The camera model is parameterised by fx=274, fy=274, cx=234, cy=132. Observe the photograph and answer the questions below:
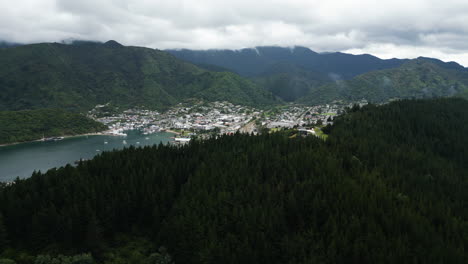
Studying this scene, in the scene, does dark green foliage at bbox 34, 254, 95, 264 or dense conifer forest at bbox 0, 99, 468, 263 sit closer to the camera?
dark green foliage at bbox 34, 254, 95, 264

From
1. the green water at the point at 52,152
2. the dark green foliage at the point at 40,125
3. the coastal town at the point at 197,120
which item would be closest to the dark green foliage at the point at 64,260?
the green water at the point at 52,152

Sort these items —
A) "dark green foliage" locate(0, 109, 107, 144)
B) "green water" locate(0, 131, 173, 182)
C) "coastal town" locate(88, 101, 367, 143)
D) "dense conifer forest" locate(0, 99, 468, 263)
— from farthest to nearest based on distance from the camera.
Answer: "coastal town" locate(88, 101, 367, 143), "dark green foliage" locate(0, 109, 107, 144), "green water" locate(0, 131, 173, 182), "dense conifer forest" locate(0, 99, 468, 263)

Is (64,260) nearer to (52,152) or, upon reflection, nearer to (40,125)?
(52,152)

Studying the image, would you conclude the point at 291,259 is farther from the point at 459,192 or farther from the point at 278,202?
the point at 459,192

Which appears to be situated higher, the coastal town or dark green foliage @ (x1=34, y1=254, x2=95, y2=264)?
the coastal town

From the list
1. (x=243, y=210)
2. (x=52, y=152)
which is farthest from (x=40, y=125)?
(x=243, y=210)

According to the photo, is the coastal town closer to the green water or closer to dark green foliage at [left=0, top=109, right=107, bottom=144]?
dark green foliage at [left=0, top=109, right=107, bottom=144]

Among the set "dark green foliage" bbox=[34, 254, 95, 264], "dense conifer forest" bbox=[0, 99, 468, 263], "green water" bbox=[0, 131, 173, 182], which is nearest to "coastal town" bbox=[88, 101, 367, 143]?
"green water" bbox=[0, 131, 173, 182]
